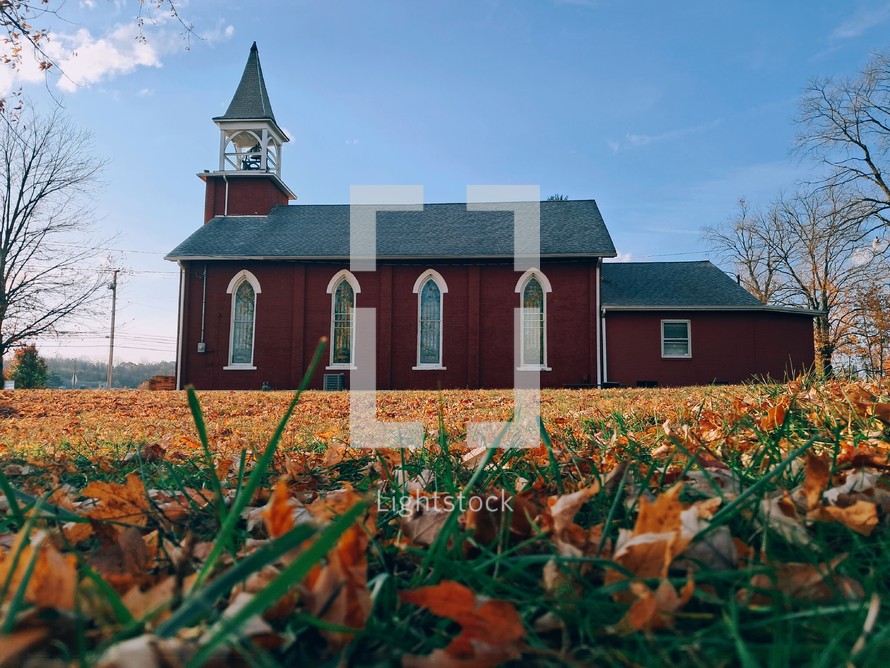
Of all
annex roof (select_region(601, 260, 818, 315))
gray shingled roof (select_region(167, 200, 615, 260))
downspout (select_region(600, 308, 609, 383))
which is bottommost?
downspout (select_region(600, 308, 609, 383))

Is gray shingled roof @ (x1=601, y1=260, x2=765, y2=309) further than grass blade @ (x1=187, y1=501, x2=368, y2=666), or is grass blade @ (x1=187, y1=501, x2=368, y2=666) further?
gray shingled roof @ (x1=601, y1=260, x2=765, y2=309)

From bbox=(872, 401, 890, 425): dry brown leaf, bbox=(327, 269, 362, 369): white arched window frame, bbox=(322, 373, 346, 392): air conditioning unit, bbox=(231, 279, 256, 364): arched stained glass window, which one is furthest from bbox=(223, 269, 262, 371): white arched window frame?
bbox=(872, 401, 890, 425): dry brown leaf

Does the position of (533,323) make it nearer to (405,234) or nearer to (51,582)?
(405,234)

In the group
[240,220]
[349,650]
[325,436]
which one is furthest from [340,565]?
[240,220]

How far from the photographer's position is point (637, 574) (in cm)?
98

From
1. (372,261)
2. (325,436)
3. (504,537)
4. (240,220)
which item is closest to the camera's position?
(504,537)

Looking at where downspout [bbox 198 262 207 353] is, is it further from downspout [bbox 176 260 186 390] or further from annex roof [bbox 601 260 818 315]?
annex roof [bbox 601 260 818 315]

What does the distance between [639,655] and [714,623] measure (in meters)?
0.19

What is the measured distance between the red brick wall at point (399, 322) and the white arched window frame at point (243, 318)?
0.18m

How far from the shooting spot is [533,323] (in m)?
18.7

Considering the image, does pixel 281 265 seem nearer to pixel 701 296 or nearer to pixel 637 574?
pixel 701 296

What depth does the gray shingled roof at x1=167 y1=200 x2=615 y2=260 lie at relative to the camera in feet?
61.3

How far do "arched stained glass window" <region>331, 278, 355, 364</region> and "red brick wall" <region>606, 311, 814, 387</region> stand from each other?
8535 mm

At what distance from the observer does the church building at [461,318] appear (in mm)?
18281
